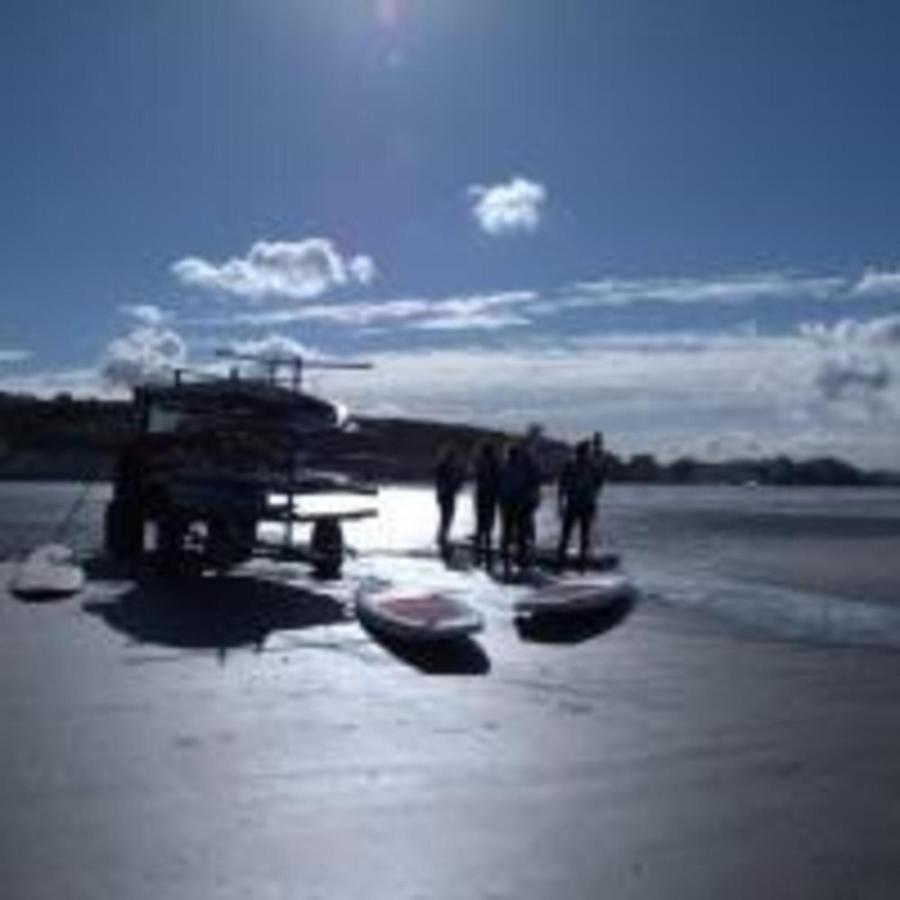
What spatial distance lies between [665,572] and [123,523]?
904cm

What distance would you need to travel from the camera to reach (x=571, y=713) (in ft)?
41.2

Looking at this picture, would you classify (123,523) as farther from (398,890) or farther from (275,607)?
(398,890)

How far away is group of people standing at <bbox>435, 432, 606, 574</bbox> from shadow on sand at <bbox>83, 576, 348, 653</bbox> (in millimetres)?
4920

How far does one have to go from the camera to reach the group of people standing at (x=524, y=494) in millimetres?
27625

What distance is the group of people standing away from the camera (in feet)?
90.6

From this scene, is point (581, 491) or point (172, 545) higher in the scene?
point (581, 491)

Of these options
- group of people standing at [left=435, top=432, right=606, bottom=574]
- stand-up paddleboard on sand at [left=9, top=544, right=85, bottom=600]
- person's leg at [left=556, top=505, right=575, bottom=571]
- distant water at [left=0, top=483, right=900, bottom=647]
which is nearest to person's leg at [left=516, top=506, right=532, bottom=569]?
group of people standing at [left=435, top=432, right=606, bottom=574]

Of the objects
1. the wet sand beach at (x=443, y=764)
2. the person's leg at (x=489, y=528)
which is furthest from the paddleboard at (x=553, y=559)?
the wet sand beach at (x=443, y=764)

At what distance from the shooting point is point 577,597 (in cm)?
1939

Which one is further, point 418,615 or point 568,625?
point 568,625

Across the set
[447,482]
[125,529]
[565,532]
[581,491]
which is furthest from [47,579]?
[447,482]

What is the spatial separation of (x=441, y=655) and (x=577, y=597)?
364 cm

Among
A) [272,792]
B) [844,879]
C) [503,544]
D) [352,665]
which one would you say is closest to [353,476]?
[503,544]

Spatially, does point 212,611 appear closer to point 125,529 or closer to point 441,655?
point 441,655
